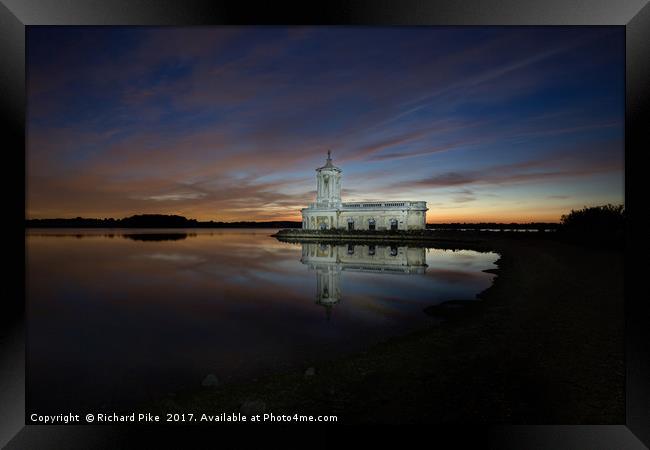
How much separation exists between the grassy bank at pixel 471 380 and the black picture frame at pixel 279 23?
328 mm

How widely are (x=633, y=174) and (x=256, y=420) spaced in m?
4.67

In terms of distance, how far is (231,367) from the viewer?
498 cm

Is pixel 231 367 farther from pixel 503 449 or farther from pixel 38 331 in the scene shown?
pixel 38 331

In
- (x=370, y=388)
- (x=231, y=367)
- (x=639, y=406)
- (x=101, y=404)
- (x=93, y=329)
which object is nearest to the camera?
(x=639, y=406)

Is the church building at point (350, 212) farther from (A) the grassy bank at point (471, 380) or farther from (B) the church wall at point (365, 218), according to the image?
(A) the grassy bank at point (471, 380)

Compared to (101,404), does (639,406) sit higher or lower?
higher

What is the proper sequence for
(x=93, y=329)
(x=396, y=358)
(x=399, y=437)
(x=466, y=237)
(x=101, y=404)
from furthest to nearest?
(x=466, y=237) < (x=93, y=329) < (x=396, y=358) < (x=101, y=404) < (x=399, y=437)

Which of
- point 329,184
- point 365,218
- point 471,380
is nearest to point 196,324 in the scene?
point 471,380

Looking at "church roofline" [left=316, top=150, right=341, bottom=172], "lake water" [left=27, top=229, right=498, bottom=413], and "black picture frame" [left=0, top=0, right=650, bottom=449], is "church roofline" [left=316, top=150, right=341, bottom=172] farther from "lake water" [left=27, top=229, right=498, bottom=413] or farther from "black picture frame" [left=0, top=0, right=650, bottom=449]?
"black picture frame" [left=0, top=0, right=650, bottom=449]

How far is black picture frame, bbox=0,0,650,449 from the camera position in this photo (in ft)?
10.2

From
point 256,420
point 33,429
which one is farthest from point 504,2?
point 33,429

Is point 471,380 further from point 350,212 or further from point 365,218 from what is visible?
point 350,212

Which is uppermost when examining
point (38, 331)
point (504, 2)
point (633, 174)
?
point (504, 2)

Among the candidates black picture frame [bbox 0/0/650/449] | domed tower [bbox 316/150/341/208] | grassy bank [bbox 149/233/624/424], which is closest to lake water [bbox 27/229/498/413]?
grassy bank [bbox 149/233/624/424]
